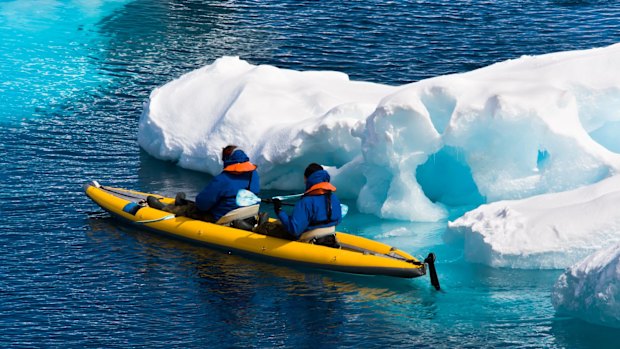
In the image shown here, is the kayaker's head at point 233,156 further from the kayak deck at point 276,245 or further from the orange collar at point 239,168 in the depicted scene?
the kayak deck at point 276,245

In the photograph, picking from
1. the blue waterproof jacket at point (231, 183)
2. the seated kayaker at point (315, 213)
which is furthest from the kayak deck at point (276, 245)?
the blue waterproof jacket at point (231, 183)

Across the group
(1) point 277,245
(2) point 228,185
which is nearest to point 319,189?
(1) point 277,245

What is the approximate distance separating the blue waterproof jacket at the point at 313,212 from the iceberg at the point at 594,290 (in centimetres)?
280

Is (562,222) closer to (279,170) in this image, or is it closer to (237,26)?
(279,170)

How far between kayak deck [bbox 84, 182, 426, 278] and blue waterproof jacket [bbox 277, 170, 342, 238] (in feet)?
0.75

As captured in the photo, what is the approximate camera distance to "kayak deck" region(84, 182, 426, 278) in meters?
11.3

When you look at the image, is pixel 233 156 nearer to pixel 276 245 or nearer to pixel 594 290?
pixel 276 245

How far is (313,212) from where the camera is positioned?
11.7 meters

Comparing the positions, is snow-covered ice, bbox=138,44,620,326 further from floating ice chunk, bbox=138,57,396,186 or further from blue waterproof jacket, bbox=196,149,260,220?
blue waterproof jacket, bbox=196,149,260,220

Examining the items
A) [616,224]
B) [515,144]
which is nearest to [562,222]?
[616,224]

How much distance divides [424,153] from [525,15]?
13702 millimetres

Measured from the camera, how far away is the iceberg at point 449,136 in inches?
494

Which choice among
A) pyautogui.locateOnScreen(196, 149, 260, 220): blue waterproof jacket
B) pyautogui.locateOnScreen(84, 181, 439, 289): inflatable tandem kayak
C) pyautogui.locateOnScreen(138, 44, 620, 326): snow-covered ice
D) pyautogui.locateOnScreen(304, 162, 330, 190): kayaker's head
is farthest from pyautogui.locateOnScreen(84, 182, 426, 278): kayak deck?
pyautogui.locateOnScreen(138, 44, 620, 326): snow-covered ice

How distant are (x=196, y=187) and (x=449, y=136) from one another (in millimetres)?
4244
